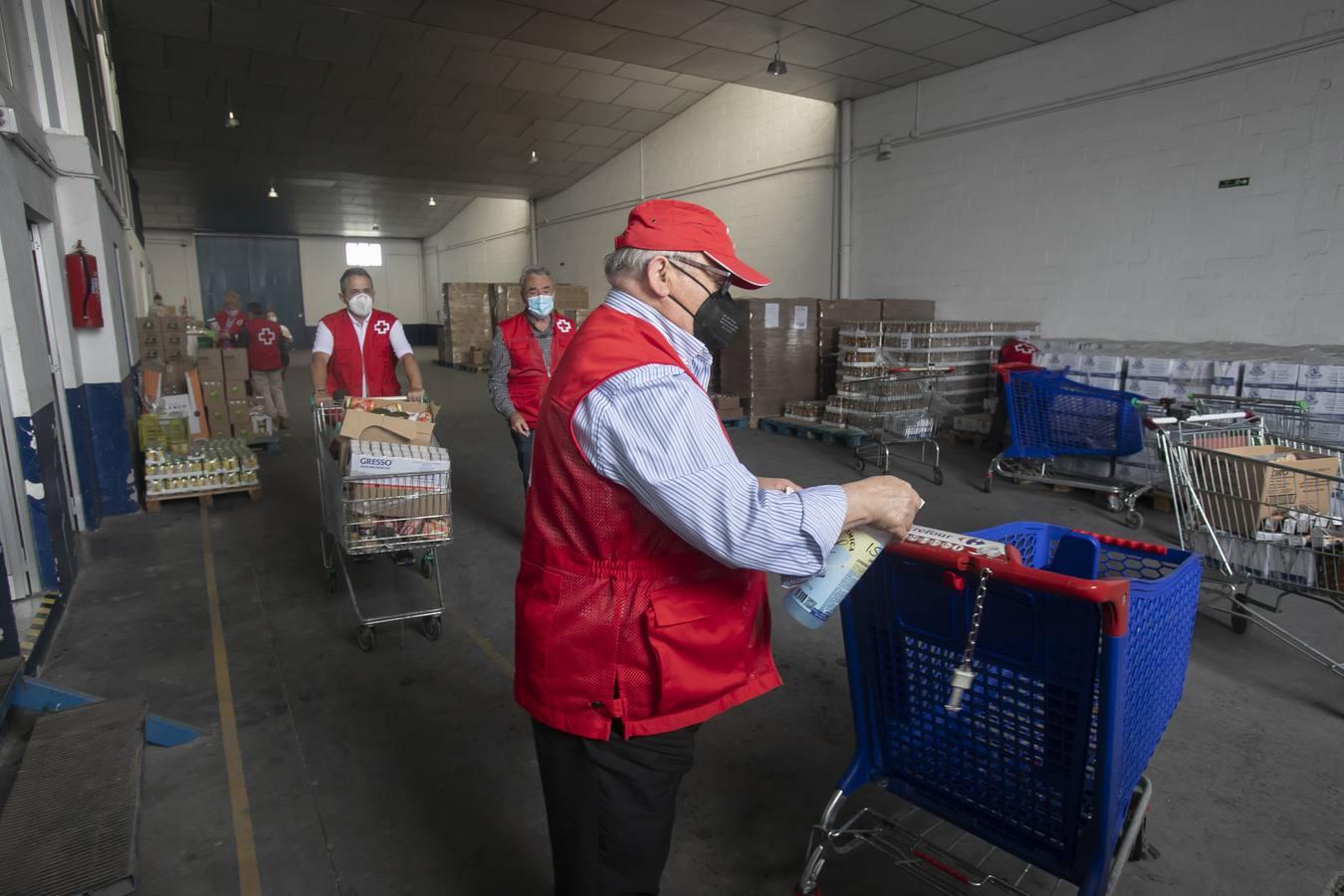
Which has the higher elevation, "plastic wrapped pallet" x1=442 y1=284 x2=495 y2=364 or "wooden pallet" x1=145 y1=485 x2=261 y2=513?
"plastic wrapped pallet" x1=442 y1=284 x2=495 y2=364

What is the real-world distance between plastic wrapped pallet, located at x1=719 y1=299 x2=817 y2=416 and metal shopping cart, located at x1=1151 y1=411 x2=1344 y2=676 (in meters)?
6.01

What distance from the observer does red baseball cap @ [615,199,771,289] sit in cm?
143

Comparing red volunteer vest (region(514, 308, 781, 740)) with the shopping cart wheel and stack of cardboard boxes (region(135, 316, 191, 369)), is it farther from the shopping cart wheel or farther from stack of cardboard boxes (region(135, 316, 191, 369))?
stack of cardboard boxes (region(135, 316, 191, 369))

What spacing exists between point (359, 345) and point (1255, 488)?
514 cm

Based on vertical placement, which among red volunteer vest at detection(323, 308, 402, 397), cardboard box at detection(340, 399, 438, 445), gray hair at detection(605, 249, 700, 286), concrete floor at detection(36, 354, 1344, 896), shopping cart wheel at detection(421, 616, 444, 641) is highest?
gray hair at detection(605, 249, 700, 286)

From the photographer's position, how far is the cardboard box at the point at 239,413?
8.59 metres

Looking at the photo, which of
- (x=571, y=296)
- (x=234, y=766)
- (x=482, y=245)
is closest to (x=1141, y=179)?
(x=234, y=766)

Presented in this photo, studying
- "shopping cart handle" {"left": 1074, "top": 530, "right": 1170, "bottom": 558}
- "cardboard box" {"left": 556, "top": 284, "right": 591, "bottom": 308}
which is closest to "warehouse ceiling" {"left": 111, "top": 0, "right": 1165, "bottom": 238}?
"cardboard box" {"left": 556, "top": 284, "right": 591, "bottom": 308}

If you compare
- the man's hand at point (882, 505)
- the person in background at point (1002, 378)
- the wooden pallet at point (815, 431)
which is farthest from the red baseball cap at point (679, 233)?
the wooden pallet at point (815, 431)

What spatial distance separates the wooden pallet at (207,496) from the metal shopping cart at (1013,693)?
6.33 meters

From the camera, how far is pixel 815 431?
29.1 feet

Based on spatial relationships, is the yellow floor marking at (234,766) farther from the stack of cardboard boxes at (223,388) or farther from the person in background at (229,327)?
the person in background at (229,327)

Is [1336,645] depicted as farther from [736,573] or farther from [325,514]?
[325,514]

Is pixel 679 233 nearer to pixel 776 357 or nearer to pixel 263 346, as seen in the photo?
pixel 776 357
